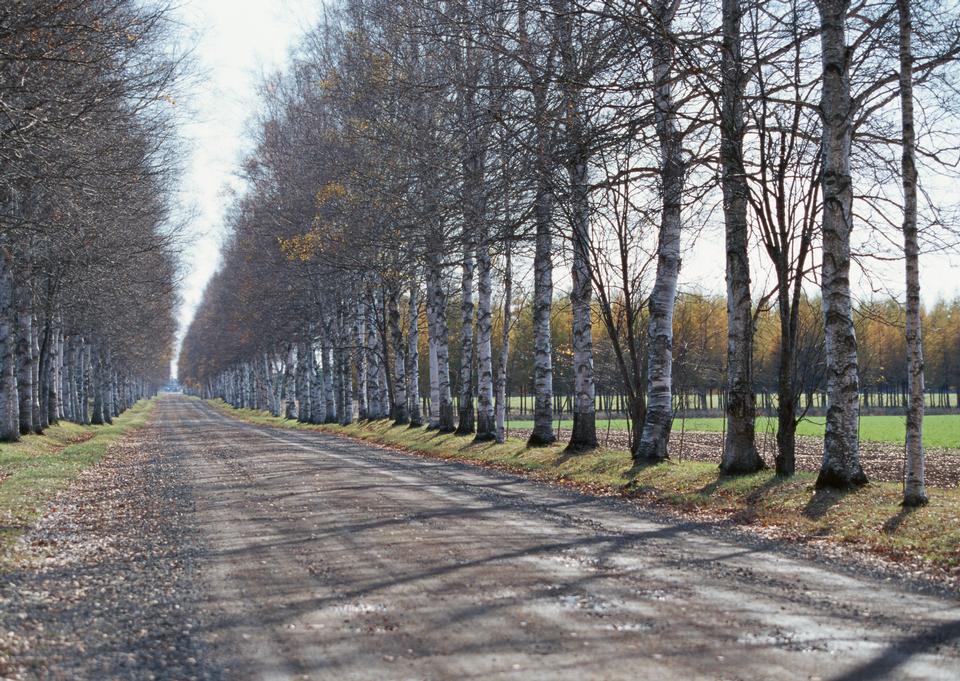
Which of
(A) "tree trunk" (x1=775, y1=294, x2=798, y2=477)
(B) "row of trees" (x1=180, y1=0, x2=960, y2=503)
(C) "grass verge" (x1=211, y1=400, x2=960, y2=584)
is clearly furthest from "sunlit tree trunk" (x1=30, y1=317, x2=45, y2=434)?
(A) "tree trunk" (x1=775, y1=294, x2=798, y2=477)

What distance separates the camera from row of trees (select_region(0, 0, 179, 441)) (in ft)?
45.3

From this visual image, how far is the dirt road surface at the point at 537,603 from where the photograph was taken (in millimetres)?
5332

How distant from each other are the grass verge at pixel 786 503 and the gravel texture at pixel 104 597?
21.4ft

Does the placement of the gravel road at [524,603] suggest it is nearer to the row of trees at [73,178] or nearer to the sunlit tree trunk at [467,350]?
the row of trees at [73,178]

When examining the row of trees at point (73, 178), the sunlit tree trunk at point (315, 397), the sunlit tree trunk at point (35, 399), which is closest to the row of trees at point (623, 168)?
the row of trees at point (73, 178)

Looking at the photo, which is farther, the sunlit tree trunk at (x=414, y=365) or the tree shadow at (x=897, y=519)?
the sunlit tree trunk at (x=414, y=365)

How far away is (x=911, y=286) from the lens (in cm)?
1114

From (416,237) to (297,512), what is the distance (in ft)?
36.6

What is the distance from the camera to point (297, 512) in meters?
12.0

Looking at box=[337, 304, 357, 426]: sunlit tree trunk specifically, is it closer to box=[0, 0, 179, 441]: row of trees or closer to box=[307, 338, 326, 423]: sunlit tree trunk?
box=[307, 338, 326, 423]: sunlit tree trunk

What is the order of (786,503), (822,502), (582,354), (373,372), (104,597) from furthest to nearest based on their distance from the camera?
1. (373,372)
2. (582,354)
3. (786,503)
4. (822,502)
5. (104,597)

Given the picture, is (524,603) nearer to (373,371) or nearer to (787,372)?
(787,372)

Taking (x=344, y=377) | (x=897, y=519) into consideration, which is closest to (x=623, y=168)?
(x=897, y=519)

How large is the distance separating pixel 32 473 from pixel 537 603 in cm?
1483
